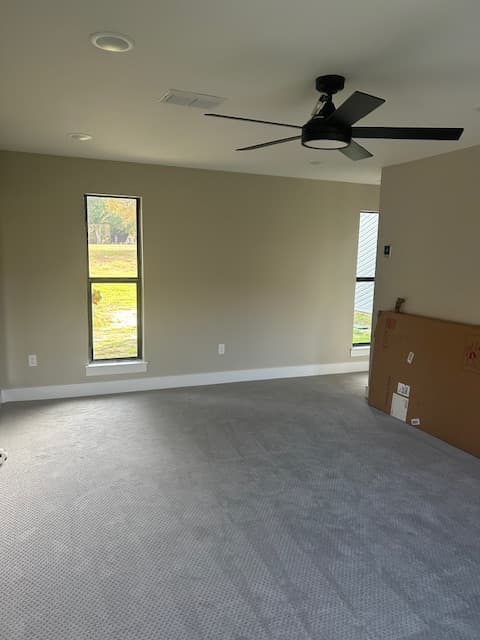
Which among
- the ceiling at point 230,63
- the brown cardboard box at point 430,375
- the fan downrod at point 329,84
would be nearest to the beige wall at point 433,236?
the brown cardboard box at point 430,375

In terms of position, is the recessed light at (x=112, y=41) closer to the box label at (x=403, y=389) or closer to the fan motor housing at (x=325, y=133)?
the fan motor housing at (x=325, y=133)

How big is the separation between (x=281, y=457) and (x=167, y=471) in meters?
0.85

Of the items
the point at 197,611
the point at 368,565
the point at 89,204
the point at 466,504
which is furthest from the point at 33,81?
the point at 466,504

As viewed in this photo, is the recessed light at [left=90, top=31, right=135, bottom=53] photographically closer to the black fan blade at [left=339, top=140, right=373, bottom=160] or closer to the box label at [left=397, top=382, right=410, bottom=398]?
the black fan blade at [left=339, top=140, right=373, bottom=160]

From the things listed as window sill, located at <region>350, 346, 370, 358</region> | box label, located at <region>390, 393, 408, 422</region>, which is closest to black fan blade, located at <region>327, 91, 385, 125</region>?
box label, located at <region>390, 393, 408, 422</region>

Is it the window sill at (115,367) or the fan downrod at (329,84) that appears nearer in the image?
the fan downrod at (329,84)

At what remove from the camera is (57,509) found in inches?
103

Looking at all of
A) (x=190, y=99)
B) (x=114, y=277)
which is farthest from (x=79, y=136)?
(x=114, y=277)

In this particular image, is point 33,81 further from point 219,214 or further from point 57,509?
point 219,214

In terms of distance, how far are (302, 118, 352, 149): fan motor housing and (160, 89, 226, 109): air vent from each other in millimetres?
657

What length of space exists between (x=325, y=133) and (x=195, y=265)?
9.65 feet

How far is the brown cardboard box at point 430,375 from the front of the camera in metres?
3.55

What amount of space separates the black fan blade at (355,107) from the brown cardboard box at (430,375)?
219cm

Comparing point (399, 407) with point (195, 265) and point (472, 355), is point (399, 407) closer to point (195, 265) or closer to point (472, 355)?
point (472, 355)
